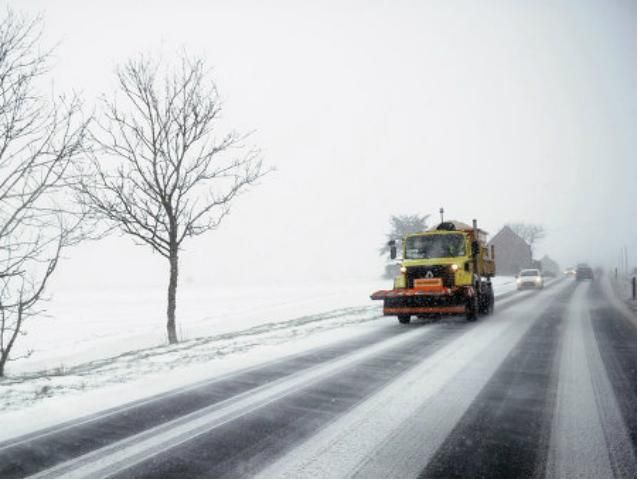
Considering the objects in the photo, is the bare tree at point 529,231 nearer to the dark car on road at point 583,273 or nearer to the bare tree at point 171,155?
the dark car on road at point 583,273

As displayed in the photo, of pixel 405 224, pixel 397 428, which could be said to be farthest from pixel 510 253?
pixel 397 428

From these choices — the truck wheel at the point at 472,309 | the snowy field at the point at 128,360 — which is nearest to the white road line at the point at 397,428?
the snowy field at the point at 128,360

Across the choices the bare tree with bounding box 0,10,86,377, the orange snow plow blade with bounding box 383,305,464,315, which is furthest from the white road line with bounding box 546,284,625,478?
the bare tree with bounding box 0,10,86,377

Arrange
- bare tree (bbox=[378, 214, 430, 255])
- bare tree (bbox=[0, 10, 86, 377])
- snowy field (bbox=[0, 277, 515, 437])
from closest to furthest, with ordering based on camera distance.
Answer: snowy field (bbox=[0, 277, 515, 437]), bare tree (bbox=[0, 10, 86, 377]), bare tree (bbox=[378, 214, 430, 255])

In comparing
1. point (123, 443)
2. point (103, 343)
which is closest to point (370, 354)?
point (123, 443)

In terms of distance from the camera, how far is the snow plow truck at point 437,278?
12742 mm

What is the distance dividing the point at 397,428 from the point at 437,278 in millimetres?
9698

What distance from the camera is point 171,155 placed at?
592 inches

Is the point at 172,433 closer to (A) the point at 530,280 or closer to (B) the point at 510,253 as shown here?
(A) the point at 530,280

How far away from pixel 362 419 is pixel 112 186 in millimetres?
12026

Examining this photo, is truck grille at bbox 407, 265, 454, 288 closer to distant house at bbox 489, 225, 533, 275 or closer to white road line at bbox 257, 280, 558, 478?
white road line at bbox 257, 280, 558, 478

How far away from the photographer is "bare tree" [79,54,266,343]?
569 inches

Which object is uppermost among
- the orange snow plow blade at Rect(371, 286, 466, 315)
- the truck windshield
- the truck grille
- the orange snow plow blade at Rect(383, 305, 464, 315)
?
the truck windshield

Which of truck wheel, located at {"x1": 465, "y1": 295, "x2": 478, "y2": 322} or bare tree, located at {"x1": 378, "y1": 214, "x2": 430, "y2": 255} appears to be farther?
bare tree, located at {"x1": 378, "y1": 214, "x2": 430, "y2": 255}
